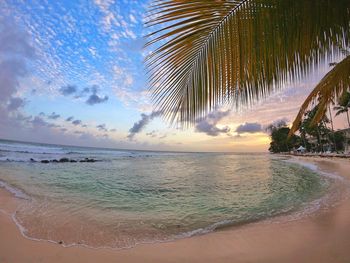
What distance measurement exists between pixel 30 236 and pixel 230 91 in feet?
21.4

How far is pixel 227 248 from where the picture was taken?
6301 mm

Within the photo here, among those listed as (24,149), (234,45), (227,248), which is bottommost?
(227,248)

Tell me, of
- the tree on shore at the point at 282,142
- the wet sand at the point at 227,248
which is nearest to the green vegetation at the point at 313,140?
Answer: the tree on shore at the point at 282,142

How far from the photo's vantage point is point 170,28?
1901 mm

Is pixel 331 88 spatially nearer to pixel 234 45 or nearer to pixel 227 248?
pixel 234 45

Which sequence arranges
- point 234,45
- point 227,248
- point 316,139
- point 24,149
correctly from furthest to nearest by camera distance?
point 316,139 < point 24,149 < point 227,248 < point 234,45

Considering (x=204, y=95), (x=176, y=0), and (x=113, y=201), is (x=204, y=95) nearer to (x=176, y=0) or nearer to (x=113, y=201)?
(x=176, y=0)

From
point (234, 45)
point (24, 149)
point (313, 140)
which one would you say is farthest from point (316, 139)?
point (234, 45)

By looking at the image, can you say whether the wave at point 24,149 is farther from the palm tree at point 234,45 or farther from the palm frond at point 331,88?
the palm tree at point 234,45

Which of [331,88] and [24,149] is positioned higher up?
[331,88]

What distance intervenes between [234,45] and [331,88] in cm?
284

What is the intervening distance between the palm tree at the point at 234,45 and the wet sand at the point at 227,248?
4.31 m

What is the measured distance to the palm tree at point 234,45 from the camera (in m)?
1.91

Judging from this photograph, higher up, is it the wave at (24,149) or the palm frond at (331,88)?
the palm frond at (331,88)
